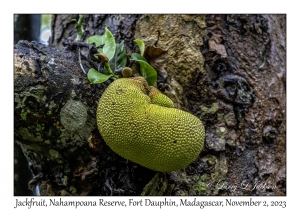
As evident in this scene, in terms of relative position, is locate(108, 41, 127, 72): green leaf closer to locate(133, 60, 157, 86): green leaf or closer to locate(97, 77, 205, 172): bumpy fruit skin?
locate(133, 60, 157, 86): green leaf

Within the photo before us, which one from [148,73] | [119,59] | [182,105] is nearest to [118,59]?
[119,59]

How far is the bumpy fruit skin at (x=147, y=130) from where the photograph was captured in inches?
35.8

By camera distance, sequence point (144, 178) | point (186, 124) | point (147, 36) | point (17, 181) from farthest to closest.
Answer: point (17, 181), point (147, 36), point (144, 178), point (186, 124)

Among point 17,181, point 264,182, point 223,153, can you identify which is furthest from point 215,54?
point 17,181

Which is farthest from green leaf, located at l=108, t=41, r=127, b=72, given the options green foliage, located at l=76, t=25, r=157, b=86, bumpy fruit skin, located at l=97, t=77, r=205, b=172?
bumpy fruit skin, located at l=97, t=77, r=205, b=172

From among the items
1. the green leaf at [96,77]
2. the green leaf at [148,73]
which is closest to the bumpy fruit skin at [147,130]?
the green leaf at [96,77]

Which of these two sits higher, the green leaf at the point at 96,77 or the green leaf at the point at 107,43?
the green leaf at the point at 107,43

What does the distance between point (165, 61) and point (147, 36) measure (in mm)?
144

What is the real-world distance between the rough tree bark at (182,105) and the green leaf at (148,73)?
0.05 meters

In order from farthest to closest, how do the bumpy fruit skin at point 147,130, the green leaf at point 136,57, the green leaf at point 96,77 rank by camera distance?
the green leaf at point 136,57
the green leaf at point 96,77
the bumpy fruit skin at point 147,130

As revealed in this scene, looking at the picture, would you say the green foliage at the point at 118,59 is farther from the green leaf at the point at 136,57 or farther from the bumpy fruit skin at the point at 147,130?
the bumpy fruit skin at the point at 147,130

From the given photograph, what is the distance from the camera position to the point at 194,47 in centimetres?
124

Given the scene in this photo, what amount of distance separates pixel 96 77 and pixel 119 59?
15 cm

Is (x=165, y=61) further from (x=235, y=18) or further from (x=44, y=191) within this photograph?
(x=44, y=191)
